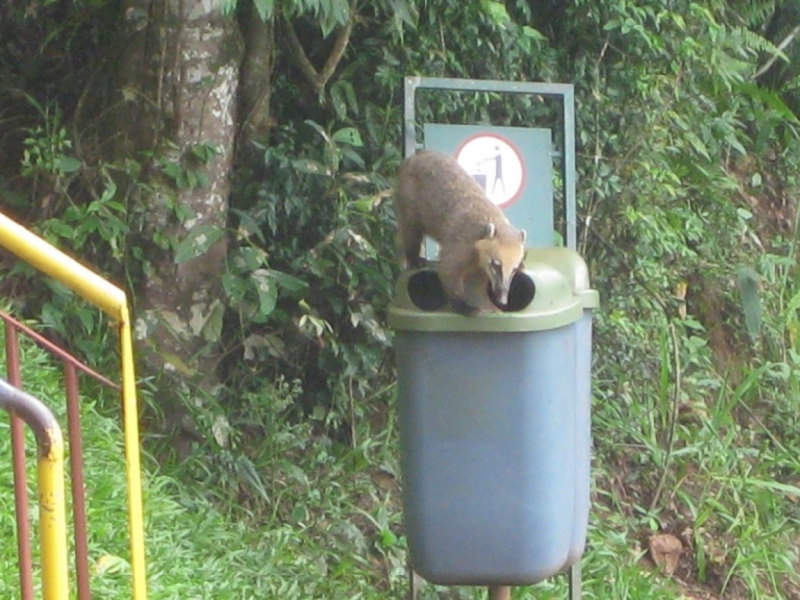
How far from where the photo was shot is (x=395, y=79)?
5.14 m

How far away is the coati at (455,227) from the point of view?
3307 mm

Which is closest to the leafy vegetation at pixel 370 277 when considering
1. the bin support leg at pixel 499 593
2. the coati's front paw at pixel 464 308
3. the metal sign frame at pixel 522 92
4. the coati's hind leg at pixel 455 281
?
the metal sign frame at pixel 522 92

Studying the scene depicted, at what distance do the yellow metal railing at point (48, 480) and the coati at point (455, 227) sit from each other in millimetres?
1534

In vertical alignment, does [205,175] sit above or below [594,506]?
above

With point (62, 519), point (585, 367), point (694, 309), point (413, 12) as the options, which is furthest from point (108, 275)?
point (694, 309)

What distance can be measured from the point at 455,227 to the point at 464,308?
46 centimetres

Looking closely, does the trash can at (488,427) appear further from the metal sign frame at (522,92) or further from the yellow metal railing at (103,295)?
the yellow metal railing at (103,295)

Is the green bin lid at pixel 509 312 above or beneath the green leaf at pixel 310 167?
beneath

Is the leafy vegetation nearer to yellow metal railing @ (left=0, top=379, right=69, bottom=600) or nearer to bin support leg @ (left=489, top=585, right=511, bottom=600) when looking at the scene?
bin support leg @ (left=489, top=585, right=511, bottom=600)

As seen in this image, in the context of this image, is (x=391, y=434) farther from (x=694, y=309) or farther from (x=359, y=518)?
(x=694, y=309)

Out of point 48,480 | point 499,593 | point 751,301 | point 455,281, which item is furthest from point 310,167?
point 48,480

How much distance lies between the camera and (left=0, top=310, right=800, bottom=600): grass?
3.77 m

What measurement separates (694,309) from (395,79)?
105 inches

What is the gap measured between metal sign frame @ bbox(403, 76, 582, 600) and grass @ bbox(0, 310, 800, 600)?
0.82 m
